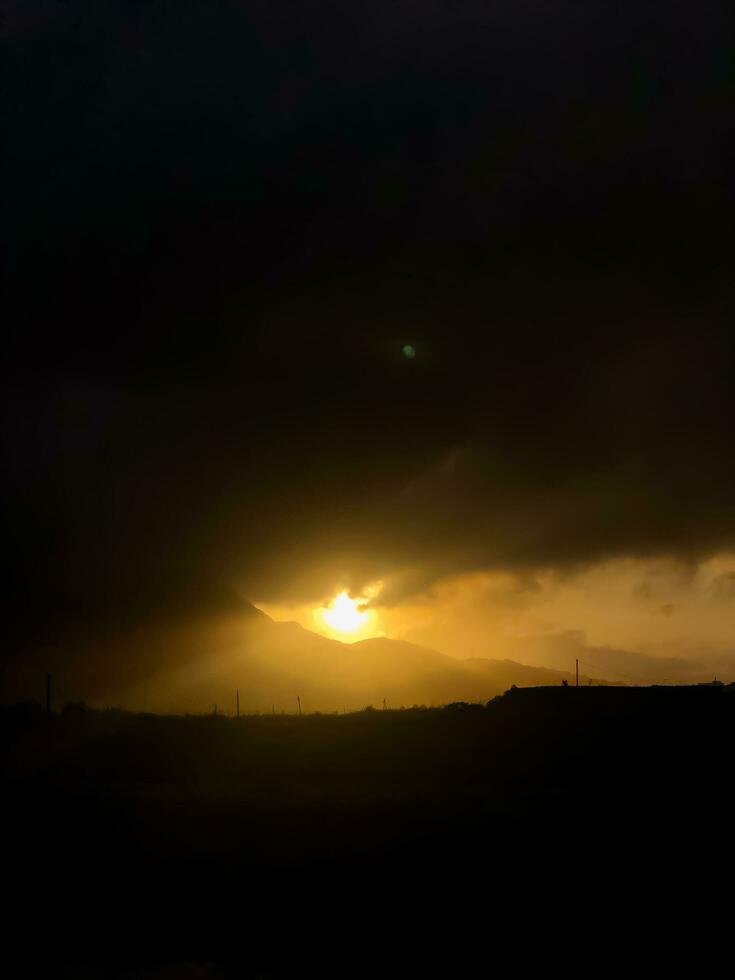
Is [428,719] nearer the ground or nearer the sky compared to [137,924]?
nearer the sky

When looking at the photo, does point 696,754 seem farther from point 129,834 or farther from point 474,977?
point 129,834

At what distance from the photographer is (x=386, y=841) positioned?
30734 mm

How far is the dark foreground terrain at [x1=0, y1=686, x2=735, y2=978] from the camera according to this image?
880 inches

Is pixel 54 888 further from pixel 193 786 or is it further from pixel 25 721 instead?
pixel 25 721

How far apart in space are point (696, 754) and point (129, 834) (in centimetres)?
2538

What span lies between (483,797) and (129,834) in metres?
14.8

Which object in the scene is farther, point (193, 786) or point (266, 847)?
point (193, 786)

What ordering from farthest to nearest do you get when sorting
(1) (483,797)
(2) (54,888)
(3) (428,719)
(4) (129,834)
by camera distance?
(3) (428,719)
(1) (483,797)
(4) (129,834)
(2) (54,888)

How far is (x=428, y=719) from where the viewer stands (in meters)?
47.9

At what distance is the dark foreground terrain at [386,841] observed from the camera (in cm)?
2236

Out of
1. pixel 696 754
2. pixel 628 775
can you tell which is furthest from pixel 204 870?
pixel 696 754

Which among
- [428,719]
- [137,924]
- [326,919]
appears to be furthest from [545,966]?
[428,719]

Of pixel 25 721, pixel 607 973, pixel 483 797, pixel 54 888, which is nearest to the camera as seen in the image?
pixel 607 973

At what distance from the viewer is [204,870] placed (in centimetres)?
2869
